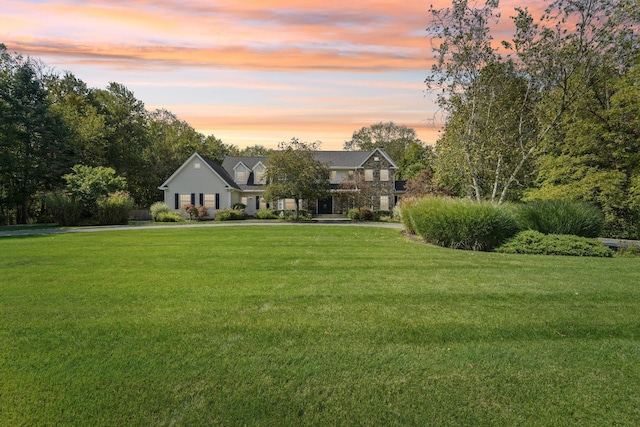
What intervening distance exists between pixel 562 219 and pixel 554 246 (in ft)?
7.08

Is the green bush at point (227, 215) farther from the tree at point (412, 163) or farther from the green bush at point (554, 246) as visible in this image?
the green bush at point (554, 246)

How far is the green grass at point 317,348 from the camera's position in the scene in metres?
3.13

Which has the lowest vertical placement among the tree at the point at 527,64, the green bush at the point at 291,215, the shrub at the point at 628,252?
the shrub at the point at 628,252

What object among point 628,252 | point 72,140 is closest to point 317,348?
point 628,252

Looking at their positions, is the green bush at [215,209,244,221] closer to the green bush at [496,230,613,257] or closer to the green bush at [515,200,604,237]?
the green bush at [515,200,604,237]

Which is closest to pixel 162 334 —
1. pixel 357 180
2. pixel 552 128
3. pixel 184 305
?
pixel 184 305

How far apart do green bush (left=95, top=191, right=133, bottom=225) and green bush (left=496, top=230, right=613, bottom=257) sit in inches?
916

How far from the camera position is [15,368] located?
367 centimetres

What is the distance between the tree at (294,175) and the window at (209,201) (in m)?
7.12

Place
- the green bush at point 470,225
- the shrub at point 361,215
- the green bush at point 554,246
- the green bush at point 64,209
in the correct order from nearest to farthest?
the green bush at point 554,246 < the green bush at point 470,225 < the green bush at point 64,209 < the shrub at point 361,215

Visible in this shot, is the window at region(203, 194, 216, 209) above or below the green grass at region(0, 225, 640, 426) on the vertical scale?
above

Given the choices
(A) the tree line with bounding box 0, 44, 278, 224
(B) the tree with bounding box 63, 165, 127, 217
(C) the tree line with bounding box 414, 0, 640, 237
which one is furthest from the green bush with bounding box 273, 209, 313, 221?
(A) the tree line with bounding box 0, 44, 278, 224

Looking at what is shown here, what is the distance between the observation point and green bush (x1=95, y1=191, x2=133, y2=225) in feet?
81.3

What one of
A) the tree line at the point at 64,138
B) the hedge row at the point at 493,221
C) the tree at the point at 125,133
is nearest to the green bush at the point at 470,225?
the hedge row at the point at 493,221
